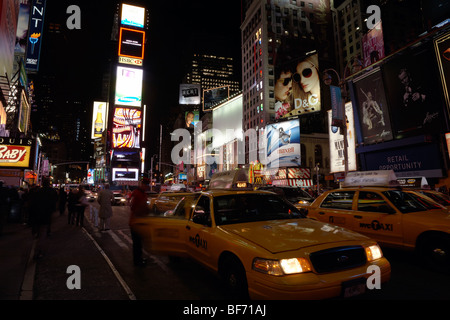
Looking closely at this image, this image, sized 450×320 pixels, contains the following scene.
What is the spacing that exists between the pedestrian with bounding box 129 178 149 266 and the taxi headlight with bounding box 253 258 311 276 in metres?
3.45

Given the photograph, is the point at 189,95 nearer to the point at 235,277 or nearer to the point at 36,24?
the point at 36,24

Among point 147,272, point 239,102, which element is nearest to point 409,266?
point 147,272

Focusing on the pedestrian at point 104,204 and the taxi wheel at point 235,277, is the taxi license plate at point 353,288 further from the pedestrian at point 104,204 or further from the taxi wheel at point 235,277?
the pedestrian at point 104,204

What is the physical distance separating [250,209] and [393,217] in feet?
10.4

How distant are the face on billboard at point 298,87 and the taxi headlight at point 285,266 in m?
45.5

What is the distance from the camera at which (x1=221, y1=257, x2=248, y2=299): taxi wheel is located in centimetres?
353

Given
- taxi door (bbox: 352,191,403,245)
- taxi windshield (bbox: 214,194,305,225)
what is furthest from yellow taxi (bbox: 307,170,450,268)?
taxi windshield (bbox: 214,194,305,225)

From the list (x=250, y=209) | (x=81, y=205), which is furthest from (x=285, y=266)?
(x=81, y=205)

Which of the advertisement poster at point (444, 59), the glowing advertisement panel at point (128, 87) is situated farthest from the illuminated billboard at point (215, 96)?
the advertisement poster at point (444, 59)

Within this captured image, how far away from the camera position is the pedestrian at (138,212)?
575 centimetres

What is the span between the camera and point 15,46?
35469 mm

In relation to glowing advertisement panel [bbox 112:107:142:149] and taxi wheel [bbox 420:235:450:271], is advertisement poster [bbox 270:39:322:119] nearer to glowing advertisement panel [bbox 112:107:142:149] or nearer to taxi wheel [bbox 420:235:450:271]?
glowing advertisement panel [bbox 112:107:142:149]

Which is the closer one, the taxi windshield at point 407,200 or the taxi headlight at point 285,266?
the taxi headlight at point 285,266
